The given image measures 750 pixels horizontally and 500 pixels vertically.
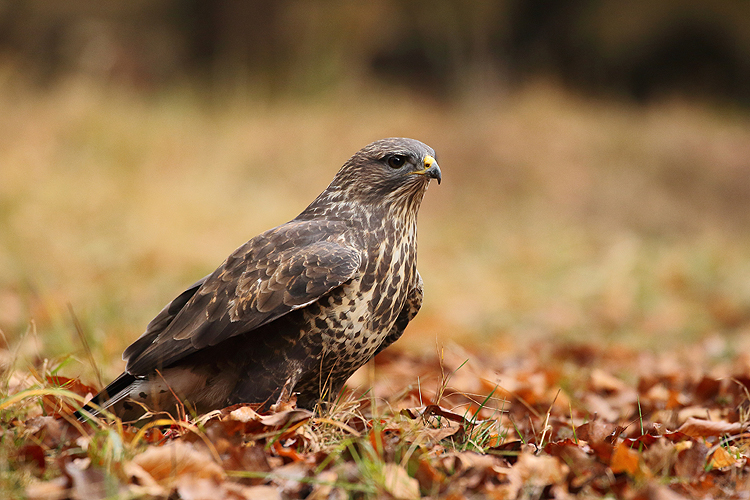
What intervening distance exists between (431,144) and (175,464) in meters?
10.6

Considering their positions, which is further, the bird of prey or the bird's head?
the bird's head

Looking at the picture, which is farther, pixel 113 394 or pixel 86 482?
pixel 113 394

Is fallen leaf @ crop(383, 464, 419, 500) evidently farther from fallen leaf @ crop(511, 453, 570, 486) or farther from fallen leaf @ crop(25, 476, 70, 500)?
fallen leaf @ crop(25, 476, 70, 500)

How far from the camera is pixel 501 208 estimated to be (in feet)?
35.2

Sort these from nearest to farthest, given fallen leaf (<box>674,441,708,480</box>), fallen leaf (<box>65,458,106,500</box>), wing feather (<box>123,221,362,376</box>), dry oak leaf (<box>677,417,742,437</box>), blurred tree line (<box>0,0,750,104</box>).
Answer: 1. fallen leaf (<box>65,458,106,500</box>)
2. fallen leaf (<box>674,441,708,480</box>)
3. wing feather (<box>123,221,362,376</box>)
4. dry oak leaf (<box>677,417,742,437</box>)
5. blurred tree line (<box>0,0,750,104</box>)

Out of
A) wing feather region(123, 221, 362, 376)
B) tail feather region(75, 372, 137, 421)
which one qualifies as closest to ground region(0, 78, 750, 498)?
tail feather region(75, 372, 137, 421)

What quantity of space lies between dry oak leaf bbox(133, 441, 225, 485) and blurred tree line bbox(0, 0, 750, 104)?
31.5 feet

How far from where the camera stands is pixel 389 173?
2.66 metres

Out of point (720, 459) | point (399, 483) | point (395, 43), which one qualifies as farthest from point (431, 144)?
point (399, 483)

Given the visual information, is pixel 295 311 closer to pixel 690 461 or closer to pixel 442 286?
pixel 690 461

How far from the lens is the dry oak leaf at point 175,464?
5.63 feet

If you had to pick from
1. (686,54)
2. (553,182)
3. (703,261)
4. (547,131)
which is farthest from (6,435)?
(686,54)

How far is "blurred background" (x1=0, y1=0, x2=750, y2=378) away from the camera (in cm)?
622

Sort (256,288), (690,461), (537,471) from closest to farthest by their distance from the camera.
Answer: (537,471) → (690,461) → (256,288)
